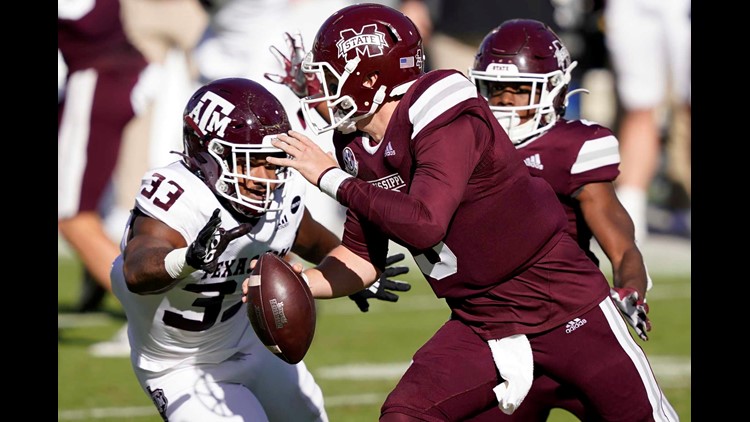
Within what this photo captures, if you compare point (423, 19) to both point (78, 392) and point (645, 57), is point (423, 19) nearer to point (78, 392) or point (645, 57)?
point (645, 57)

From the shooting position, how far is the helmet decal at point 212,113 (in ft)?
12.3

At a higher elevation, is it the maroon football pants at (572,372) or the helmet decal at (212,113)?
the helmet decal at (212,113)

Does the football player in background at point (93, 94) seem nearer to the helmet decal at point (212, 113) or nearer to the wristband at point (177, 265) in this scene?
the helmet decal at point (212, 113)

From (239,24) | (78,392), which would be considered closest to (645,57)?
(239,24)

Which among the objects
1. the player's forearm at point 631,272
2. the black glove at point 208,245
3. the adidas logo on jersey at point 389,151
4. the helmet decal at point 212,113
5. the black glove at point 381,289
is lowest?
the black glove at point 381,289

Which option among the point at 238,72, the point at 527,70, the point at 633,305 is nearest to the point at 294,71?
the point at 527,70

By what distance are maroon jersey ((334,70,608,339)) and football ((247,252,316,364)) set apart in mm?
283


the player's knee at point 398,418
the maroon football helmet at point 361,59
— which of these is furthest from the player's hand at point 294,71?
the player's knee at point 398,418

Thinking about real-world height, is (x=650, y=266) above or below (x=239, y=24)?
below

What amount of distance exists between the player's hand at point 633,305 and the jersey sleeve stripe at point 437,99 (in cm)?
77

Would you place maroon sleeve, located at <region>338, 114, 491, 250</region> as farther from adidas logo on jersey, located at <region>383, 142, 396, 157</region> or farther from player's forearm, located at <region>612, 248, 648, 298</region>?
player's forearm, located at <region>612, 248, 648, 298</region>

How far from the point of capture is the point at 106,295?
830 cm

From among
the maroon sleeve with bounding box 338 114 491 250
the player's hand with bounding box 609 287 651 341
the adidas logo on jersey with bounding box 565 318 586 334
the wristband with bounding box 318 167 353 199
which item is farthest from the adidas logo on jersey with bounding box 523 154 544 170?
the wristband with bounding box 318 167 353 199

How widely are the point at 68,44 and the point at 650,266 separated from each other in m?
4.66
